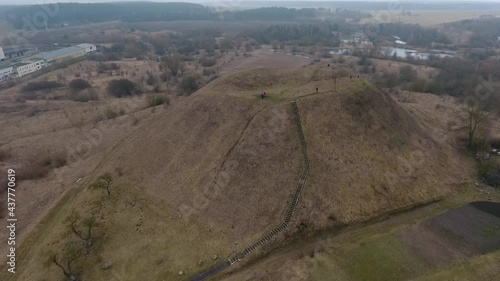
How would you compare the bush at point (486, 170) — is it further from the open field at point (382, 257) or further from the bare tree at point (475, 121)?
the open field at point (382, 257)

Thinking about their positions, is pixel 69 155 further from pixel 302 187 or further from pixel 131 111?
pixel 302 187

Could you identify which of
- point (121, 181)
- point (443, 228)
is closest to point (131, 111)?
point (121, 181)

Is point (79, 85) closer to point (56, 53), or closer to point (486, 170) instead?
point (56, 53)

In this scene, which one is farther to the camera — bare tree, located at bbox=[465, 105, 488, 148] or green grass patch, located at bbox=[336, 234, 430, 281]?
bare tree, located at bbox=[465, 105, 488, 148]

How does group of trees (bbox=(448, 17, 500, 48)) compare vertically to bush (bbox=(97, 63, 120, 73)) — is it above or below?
above

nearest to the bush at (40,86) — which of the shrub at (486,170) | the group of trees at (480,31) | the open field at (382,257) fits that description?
the open field at (382,257)

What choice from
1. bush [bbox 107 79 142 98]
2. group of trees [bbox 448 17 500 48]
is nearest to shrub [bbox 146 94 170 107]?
bush [bbox 107 79 142 98]

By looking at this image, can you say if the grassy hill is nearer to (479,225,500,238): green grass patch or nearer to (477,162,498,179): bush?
(477,162,498,179): bush
